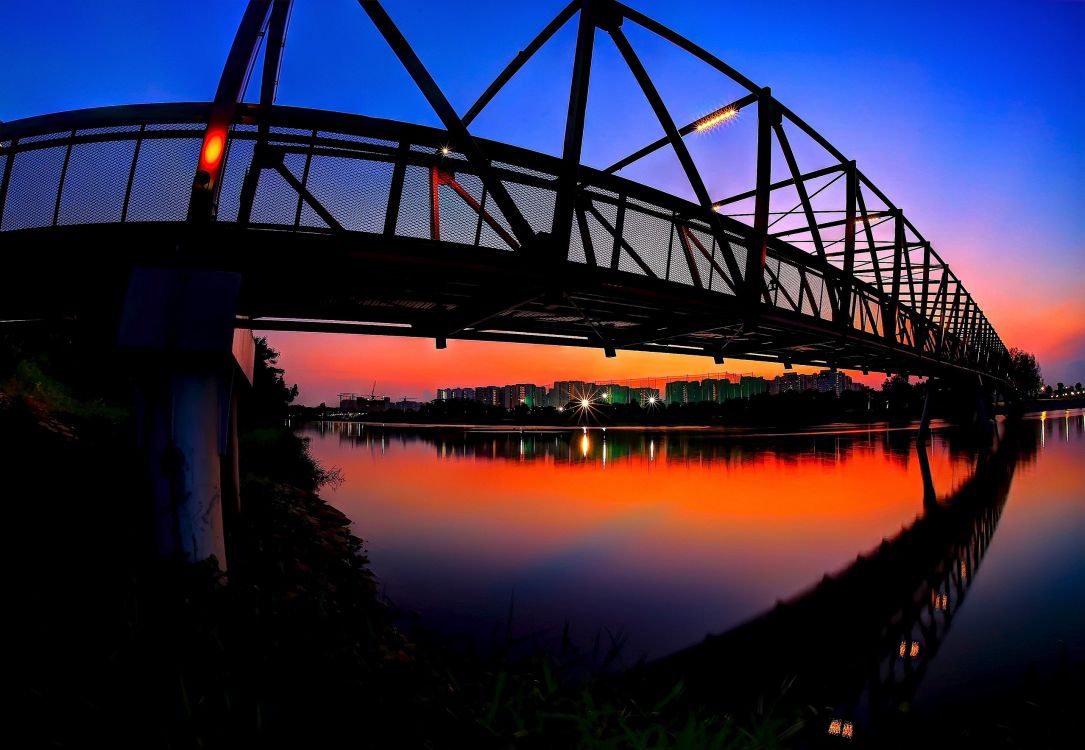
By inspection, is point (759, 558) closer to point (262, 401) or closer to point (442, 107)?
point (442, 107)

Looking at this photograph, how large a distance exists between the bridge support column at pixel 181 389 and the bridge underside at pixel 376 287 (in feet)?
2.34

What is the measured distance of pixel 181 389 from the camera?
6.59 m

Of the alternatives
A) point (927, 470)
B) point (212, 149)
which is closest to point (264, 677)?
point (212, 149)

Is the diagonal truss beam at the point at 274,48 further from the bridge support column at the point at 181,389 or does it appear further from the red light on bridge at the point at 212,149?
the bridge support column at the point at 181,389

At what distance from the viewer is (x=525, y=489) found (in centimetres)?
3123

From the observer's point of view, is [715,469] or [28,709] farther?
[715,469]

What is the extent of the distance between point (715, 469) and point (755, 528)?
17435mm

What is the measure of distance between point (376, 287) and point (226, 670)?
23.3ft

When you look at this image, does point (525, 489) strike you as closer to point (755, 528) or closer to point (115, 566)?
point (755, 528)

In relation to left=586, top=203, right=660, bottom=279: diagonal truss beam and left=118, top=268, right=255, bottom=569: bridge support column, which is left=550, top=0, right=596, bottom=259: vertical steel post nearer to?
left=586, top=203, right=660, bottom=279: diagonal truss beam

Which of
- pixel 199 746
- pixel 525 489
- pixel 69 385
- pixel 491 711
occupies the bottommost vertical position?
pixel 525 489

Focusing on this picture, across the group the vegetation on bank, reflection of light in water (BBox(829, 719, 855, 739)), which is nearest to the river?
reflection of light in water (BBox(829, 719, 855, 739))

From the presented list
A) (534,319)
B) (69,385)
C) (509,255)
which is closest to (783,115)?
(534,319)

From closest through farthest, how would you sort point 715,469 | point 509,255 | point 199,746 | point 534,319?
point 199,746 → point 509,255 → point 534,319 → point 715,469
